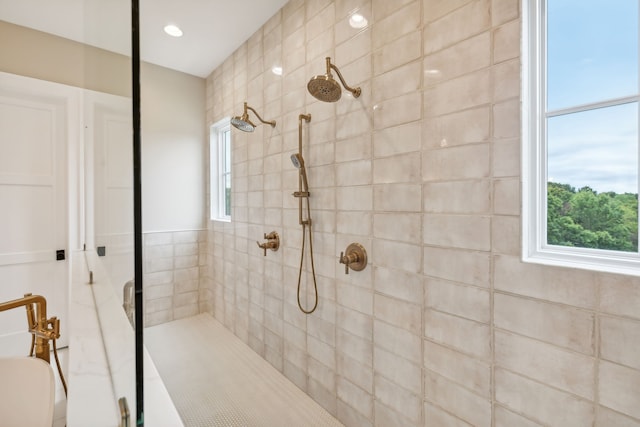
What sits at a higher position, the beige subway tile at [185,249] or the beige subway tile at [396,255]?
the beige subway tile at [396,255]

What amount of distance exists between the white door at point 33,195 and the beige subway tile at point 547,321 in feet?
9.81

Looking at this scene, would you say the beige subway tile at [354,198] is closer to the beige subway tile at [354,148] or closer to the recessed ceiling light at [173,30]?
the beige subway tile at [354,148]

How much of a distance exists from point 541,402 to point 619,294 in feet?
1.43

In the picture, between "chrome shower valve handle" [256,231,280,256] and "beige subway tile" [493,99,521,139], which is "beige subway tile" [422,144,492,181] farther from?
"chrome shower valve handle" [256,231,280,256]

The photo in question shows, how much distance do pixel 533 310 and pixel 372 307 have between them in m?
0.70

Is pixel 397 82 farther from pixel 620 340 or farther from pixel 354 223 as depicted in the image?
pixel 620 340

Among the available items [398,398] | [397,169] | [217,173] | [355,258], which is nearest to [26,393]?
[355,258]

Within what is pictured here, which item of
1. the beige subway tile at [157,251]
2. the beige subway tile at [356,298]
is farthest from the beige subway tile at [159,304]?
the beige subway tile at [356,298]

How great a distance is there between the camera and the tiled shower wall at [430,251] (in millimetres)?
934

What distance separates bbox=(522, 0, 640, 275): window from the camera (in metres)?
0.88

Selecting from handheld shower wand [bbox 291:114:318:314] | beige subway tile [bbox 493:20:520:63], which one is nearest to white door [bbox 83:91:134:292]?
handheld shower wand [bbox 291:114:318:314]

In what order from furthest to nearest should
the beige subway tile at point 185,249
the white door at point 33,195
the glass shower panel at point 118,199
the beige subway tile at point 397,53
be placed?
the beige subway tile at point 185,249
the white door at point 33,195
the beige subway tile at point 397,53
the glass shower panel at point 118,199

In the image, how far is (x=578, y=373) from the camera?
35.9 inches

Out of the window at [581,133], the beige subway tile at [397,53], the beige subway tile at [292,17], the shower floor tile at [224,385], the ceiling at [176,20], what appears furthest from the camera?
the ceiling at [176,20]
